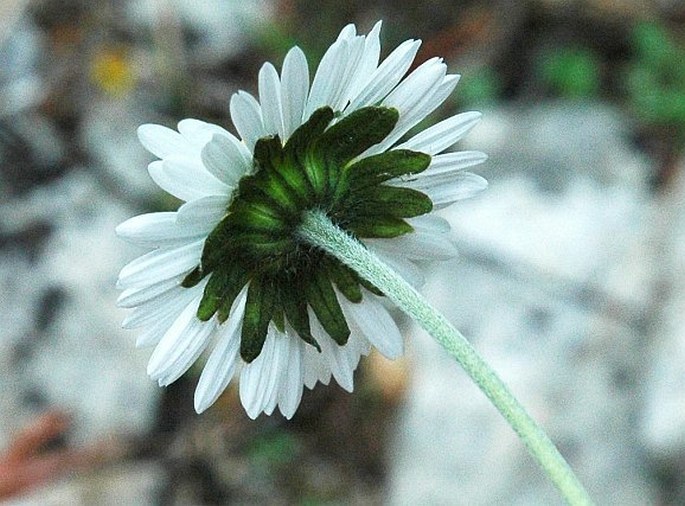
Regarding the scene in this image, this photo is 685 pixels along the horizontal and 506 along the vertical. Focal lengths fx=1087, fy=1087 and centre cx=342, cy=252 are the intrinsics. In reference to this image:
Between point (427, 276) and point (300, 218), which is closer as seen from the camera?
point (300, 218)

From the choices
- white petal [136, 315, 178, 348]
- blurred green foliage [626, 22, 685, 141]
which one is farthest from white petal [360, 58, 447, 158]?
blurred green foliage [626, 22, 685, 141]

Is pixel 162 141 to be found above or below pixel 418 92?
above

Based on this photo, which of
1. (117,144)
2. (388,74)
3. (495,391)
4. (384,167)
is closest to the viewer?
(495,391)

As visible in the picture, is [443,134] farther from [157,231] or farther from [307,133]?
[157,231]

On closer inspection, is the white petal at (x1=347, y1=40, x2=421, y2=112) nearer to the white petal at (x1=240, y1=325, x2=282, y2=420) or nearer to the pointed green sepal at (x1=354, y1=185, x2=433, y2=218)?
the pointed green sepal at (x1=354, y1=185, x2=433, y2=218)

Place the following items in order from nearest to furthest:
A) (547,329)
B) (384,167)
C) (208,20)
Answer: (384,167)
(547,329)
(208,20)

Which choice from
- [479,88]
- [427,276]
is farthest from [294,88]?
[479,88]

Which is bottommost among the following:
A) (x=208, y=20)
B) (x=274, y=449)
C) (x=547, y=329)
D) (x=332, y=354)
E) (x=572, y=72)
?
(x=547, y=329)
